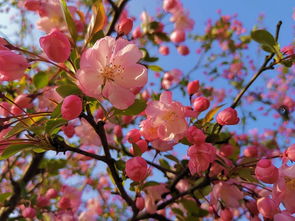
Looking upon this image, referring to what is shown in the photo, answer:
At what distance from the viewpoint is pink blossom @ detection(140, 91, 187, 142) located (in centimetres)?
113

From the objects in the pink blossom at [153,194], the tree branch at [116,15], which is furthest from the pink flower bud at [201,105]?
the tree branch at [116,15]

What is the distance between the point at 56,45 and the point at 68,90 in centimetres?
15

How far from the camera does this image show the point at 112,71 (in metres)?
1.14

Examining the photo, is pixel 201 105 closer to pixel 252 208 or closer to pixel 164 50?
pixel 252 208

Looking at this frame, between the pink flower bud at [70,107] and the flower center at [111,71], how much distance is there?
20 centimetres

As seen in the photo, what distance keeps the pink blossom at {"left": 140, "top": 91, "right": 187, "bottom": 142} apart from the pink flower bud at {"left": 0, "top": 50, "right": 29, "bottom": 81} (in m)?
0.47

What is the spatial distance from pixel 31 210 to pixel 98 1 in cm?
135

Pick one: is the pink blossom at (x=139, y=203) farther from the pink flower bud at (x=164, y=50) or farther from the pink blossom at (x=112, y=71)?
the pink flower bud at (x=164, y=50)

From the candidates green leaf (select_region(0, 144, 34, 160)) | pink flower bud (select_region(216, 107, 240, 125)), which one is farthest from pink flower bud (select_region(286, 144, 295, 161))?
green leaf (select_region(0, 144, 34, 160))

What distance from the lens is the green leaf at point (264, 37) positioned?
1170mm

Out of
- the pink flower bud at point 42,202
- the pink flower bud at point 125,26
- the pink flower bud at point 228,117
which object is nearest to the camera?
the pink flower bud at point 228,117

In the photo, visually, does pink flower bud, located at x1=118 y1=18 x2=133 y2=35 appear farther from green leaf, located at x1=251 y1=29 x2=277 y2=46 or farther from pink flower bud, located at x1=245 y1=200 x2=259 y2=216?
pink flower bud, located at x1=245 y1=200 x2=259 y2=216

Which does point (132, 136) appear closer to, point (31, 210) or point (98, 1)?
point (98, 1)

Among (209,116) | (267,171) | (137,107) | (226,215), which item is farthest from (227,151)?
(137,107)
